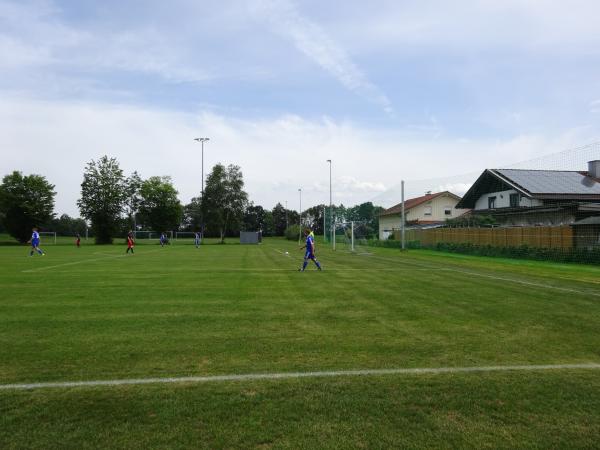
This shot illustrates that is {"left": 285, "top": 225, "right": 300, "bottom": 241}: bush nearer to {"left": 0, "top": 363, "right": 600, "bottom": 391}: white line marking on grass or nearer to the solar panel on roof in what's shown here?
the solar panel on roof

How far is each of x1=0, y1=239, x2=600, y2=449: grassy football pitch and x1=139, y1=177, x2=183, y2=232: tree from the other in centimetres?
7701

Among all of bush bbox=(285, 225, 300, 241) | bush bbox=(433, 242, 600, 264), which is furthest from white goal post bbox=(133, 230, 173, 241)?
bush bbox=(433, 242, 600, 264)

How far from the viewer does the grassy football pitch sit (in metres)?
3.73

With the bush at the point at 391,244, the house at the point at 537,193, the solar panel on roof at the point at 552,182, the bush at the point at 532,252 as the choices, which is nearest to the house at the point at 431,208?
the bush at the point at 391,244

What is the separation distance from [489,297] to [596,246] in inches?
565

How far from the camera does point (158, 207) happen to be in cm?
8575

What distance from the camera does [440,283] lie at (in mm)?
14367

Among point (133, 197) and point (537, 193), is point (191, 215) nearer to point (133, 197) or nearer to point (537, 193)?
point (133, 197)

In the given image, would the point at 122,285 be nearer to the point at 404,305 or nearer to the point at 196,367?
the point at 404,305

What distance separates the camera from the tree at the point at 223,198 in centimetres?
8444

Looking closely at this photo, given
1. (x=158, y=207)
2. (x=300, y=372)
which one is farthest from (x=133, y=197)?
(x=300, y=372)

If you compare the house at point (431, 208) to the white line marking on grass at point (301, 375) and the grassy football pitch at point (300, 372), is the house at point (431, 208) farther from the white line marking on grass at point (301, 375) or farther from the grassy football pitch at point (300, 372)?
the white line marking on grass at point (301, 375)

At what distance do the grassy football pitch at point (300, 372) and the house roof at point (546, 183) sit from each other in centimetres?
2651

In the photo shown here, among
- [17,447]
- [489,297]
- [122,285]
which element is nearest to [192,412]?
[17,447]
